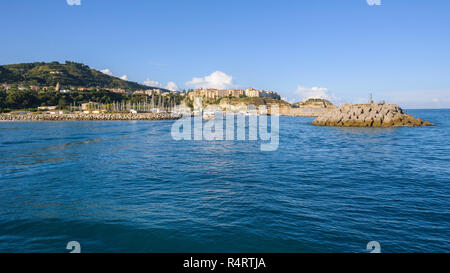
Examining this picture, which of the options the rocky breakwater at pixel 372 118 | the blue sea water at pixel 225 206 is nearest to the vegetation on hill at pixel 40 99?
the rocky breakwater at pixel 372 118

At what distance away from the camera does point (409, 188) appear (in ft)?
40.8

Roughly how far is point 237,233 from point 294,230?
175 cm

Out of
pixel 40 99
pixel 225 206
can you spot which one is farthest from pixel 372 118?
pixel 40 99

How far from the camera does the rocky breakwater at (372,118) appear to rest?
5377 centimetres

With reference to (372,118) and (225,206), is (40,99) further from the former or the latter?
(225,206)

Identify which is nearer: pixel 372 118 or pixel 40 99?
pixel 372 118

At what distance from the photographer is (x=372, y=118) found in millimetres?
54312

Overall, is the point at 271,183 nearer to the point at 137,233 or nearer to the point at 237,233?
the point at 237,233

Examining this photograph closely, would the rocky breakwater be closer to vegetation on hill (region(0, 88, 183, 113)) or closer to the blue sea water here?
the blue sea water

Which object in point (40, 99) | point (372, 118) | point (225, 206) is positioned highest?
point (40, 99)

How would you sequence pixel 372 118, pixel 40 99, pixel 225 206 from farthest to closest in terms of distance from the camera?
pixel 40 99
pixel 372 118
pixel 225 206
